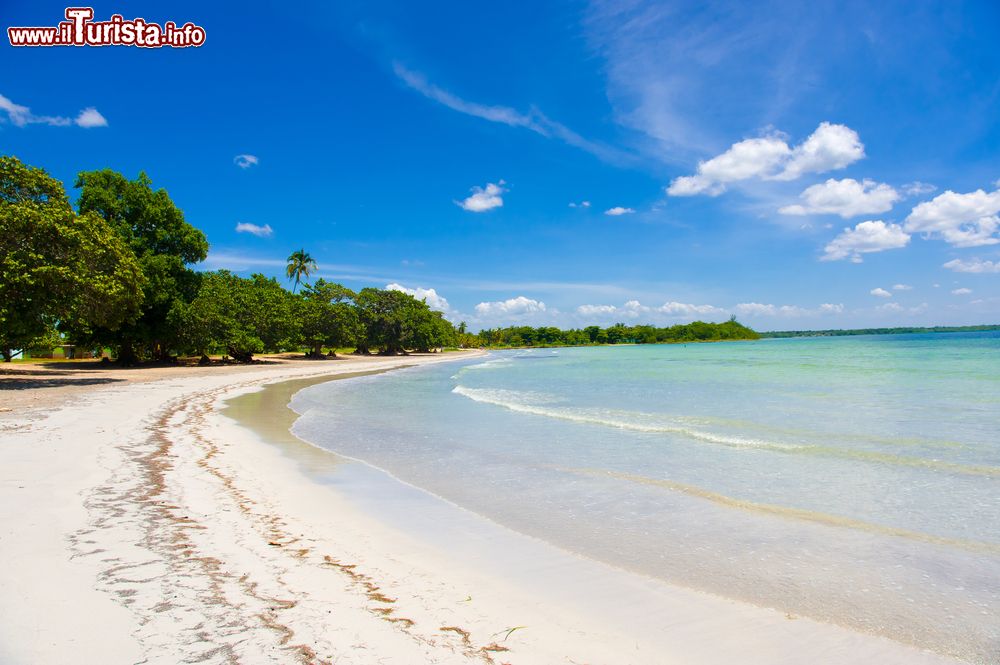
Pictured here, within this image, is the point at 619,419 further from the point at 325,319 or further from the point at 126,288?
the point at 325,319

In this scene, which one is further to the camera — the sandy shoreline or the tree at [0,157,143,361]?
the tree at [0,157,143,361]

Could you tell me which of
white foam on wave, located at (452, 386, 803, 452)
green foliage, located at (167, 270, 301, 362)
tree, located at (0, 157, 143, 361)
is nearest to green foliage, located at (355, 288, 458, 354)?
green foliage, located at (167, 270, 301, 362)

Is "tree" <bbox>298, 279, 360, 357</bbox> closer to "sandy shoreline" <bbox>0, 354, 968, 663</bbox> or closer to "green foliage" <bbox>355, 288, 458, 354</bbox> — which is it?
"green foliage" <bbox>355, 288, 458, 354</bbox>

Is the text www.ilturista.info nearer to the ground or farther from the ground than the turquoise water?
farther from the ground

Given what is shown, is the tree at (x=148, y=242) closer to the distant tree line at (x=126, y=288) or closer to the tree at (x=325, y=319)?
the distant tree line at (x=126, y=288)

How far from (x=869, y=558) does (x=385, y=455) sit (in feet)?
25.4

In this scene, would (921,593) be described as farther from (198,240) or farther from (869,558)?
(198,240)

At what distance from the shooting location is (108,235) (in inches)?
907

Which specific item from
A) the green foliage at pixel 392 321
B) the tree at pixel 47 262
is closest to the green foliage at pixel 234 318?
the tree at pixel 47 262

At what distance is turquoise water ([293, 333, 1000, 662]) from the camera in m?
4.38

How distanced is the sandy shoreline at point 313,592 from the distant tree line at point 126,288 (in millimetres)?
17080

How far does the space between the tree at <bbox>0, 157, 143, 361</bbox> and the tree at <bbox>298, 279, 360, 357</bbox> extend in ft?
120

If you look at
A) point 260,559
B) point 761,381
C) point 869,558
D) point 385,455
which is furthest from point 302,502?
point 761,381

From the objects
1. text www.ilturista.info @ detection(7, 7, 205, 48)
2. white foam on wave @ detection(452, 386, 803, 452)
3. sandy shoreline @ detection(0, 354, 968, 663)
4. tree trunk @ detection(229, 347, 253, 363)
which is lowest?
white foam on wave @ detection(452, 386, 803, 452)
